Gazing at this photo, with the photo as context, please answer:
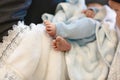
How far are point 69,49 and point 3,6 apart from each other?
272mm

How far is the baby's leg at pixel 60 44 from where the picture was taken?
780 millimetres

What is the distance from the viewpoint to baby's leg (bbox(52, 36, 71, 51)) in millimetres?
780

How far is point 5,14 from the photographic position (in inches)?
30.6

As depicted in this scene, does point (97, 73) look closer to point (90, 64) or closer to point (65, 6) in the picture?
point (90, 64)

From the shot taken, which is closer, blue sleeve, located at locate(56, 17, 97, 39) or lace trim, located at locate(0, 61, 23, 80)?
lace trim, located at locate(0, 61, 23, 80)

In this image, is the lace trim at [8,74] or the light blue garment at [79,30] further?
the light blue garment at [79,30]

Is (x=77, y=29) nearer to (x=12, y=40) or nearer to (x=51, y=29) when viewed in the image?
(x=51, y=29)

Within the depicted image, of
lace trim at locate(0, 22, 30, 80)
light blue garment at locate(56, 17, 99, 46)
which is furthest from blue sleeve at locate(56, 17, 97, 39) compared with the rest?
lace trim at locate(0, 22, 30, 80)

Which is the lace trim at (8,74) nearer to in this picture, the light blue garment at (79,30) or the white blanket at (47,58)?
the white blanket at (47,58)

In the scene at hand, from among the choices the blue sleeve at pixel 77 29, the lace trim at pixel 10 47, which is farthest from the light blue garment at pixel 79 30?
the lace trim at pixel 10 47

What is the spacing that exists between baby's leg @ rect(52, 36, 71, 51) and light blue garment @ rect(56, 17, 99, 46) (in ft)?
0.09

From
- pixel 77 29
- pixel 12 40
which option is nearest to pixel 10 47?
pixel 12 40

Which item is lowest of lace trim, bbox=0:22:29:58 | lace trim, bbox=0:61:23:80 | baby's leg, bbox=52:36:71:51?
lace trim, bbox=0:61:23:80

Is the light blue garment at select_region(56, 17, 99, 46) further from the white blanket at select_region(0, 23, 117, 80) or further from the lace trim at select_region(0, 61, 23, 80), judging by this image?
the lace trim at select_region(0, 61, 23, 80)
